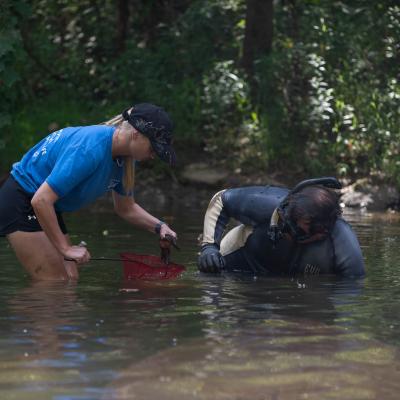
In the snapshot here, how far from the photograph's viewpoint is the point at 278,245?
25.4ft

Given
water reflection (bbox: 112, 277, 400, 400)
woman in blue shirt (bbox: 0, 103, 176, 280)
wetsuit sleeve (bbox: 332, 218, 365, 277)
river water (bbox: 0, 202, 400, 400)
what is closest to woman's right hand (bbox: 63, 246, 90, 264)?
woman in blue shirt (bbox: 0, 103, 176, 280)

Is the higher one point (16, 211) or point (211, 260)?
point (16, 211)

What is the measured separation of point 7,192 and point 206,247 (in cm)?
151

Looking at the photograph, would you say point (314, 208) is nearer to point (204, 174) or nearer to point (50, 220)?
point (50, 220)

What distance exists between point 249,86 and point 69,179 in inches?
376

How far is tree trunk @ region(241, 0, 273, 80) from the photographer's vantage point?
1605cm

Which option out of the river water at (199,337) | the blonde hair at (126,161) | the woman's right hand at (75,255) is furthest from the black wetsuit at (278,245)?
the woman's right hand at (75,255)

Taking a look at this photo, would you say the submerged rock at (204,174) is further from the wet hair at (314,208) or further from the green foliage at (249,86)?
the wet hair at (314,208)

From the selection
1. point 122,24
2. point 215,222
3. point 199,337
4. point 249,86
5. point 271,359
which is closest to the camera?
point 271,359

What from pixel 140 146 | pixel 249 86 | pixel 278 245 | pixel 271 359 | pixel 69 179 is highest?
pixel 249 86

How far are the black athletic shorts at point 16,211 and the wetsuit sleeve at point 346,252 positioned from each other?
2.09 m

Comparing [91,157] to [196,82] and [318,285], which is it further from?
[196,82]

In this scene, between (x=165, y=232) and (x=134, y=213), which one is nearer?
(x=165, y=232)

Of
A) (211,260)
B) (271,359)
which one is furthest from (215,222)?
(271,359)
